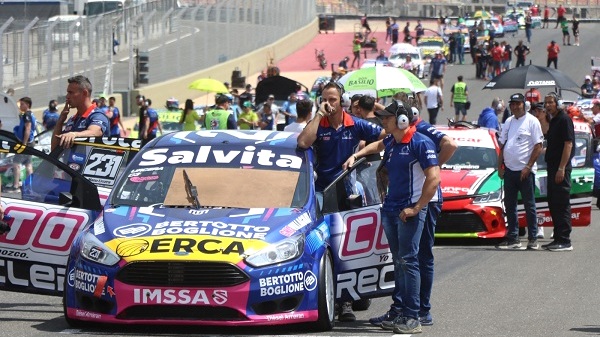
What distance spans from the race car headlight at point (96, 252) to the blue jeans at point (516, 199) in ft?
23.2

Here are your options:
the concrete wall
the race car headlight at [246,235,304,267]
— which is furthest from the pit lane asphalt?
the concrete wall

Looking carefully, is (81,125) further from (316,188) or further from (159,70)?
(159,70)

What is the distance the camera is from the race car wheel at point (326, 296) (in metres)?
9.20

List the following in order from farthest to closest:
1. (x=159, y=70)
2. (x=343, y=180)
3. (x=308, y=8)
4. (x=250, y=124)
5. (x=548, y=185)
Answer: (x=308, y=8), (x=159, y=70), (x=250, y=124), (x=548, y=185), (x=343, y=180)

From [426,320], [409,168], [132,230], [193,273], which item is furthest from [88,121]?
[426,320]

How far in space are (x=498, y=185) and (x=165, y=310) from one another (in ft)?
26.2

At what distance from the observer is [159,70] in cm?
4497

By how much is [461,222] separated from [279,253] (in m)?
7.06

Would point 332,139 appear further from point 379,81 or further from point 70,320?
point 379,81

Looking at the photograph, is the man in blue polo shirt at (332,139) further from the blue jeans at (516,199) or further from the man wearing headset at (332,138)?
the blue jeans at (516,199)

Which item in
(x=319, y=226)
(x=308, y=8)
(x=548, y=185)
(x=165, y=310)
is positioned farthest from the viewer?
(x=308, y=8)

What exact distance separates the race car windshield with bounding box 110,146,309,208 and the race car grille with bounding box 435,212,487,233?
5717 mm

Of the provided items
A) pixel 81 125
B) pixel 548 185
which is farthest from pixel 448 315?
pixel 548 185

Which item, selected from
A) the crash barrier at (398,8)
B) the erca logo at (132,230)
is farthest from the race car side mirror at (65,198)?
the crash barrier at (398,8)
